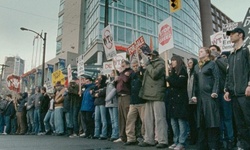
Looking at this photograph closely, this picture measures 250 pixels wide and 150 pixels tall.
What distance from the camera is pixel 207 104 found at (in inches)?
180

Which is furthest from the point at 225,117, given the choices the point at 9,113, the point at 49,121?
the point at 9,113

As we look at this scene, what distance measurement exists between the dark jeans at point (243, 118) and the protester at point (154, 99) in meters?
1.71

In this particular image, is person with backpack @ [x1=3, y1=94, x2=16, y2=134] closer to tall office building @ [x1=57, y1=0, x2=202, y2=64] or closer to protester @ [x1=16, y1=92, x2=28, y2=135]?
protester @ [x1=16, y1=92, x2=28, y2=135]

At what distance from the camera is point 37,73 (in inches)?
2074

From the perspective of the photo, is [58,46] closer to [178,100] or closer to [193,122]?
[193,122]

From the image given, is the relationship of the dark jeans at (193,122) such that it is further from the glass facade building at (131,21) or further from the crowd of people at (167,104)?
the glass facade building at (131,21)

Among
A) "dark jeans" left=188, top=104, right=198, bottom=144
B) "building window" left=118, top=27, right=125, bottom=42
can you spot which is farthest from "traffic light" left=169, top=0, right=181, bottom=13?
"building window" left=118, top=27, right=125, bottom=42

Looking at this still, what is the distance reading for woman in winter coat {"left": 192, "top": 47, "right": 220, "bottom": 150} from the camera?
446 cm

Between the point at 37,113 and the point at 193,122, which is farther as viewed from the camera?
the point at 37,113

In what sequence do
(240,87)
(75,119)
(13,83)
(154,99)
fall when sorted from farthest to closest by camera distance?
(13,83) → (75,119) → (154,99) → (240,87)

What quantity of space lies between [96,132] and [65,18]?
1816 inches

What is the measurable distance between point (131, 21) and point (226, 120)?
35.9 metres

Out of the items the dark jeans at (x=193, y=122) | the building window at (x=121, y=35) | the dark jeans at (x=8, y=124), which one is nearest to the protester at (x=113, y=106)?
the dark jeans at (x=193, y=122)

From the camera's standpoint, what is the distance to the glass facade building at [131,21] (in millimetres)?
37750
